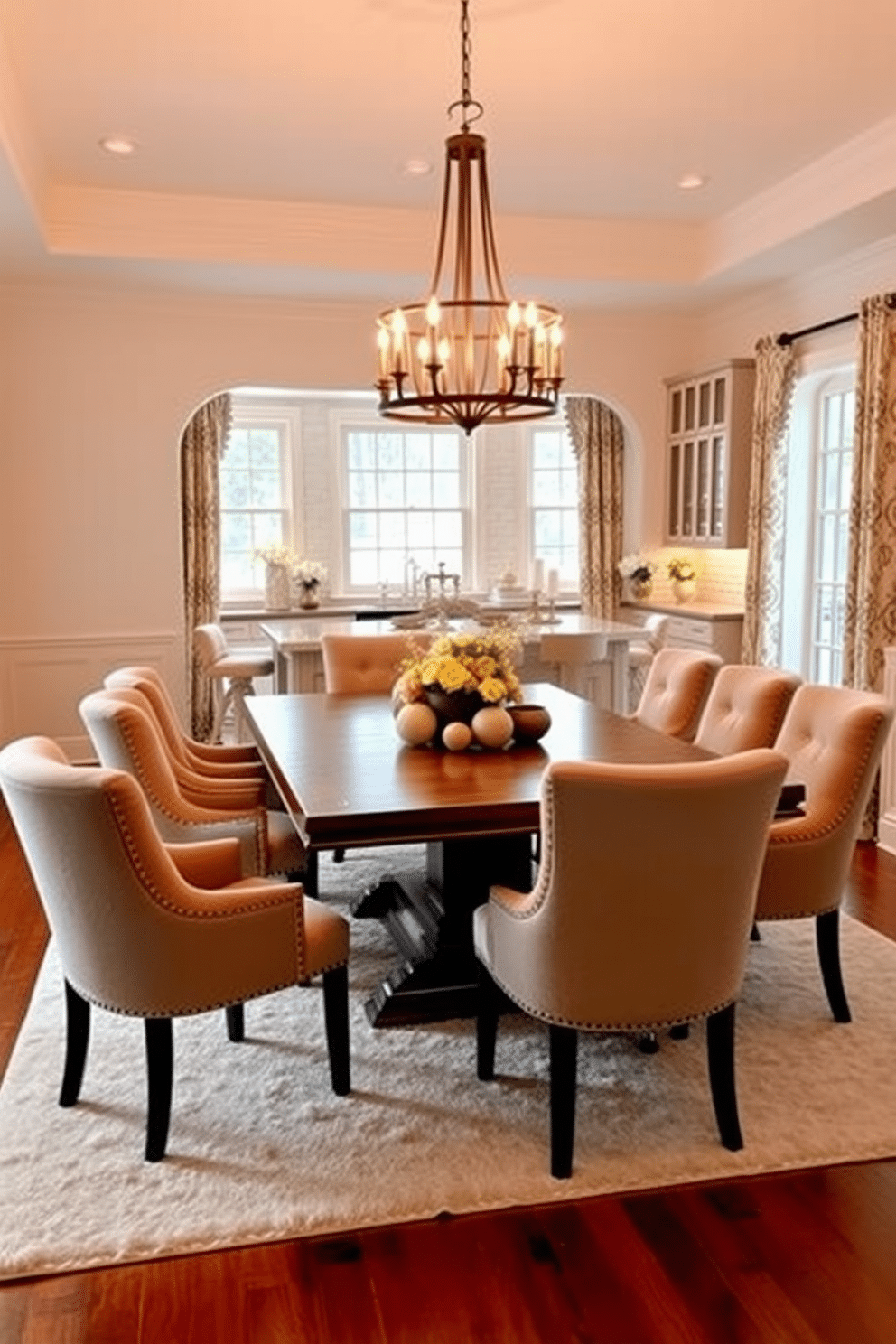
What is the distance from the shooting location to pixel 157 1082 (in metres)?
2.37

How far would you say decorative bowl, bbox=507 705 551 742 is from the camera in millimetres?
3193

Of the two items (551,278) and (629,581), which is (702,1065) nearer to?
(551,278)

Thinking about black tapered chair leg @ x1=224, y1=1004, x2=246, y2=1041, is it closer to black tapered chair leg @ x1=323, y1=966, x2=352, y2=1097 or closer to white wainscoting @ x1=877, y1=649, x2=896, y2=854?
black tapered chair leg @ x1=323, y1=966, x2=352, y2=1097

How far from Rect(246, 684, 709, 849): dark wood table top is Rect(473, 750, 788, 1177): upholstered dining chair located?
263mm

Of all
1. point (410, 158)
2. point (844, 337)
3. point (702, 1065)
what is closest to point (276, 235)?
point (410, 158)

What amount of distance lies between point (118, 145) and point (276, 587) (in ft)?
12.2

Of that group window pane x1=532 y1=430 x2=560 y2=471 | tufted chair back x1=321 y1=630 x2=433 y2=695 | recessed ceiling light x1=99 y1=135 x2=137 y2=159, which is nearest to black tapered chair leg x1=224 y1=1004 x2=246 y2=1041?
tufted chair back x1=321 y1=630 x2=433 y2=695

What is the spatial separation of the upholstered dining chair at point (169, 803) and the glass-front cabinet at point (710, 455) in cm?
386

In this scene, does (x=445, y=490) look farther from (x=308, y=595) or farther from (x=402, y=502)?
(x=308, y=595)

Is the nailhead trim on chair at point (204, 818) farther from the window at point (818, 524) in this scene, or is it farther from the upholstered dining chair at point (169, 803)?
the window at point (818, 524)

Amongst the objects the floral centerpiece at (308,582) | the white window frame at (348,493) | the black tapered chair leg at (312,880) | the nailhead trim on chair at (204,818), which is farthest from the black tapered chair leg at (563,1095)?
the white window frame at (348,493)

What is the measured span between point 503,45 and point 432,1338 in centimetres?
380

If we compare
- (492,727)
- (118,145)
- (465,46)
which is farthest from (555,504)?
(492,727)

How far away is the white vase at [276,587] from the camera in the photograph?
7.71 meters
